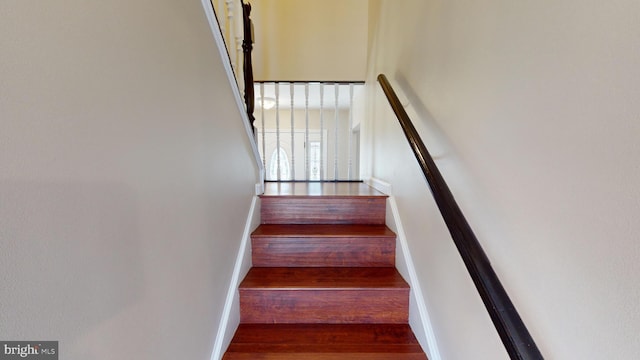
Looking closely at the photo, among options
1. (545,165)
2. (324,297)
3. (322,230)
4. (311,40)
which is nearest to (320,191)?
(322,230)

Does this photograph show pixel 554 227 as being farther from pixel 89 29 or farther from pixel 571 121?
pixel 89 29

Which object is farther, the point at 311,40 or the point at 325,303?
the point at 311,40

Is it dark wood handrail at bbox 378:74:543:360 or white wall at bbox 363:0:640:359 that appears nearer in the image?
white wall at bbox 363:0:640:359

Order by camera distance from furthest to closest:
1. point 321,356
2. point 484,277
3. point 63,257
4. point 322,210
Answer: point 322,210, point 321,356, point 484,277, point 63,257

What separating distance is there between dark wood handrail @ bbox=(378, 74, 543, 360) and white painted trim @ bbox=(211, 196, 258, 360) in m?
0.99

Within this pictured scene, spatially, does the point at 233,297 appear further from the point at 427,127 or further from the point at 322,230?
the point at 427,127

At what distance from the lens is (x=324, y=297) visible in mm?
1316

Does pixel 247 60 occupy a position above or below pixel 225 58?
above

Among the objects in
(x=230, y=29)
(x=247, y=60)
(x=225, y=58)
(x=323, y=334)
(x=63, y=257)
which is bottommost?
(x=323, y=334)

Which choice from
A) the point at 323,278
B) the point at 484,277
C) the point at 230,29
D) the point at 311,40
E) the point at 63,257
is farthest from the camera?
the point at 311,40

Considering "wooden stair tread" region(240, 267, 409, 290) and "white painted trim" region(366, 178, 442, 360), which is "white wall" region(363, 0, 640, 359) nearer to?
"white painted trim" region(366, 178, 442, 360)

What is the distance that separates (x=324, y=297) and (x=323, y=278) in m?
0.11

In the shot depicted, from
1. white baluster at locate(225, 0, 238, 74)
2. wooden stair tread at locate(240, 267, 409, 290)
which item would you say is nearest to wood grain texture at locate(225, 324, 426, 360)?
wooden stair tread at locate(240, 267, 409, 290)

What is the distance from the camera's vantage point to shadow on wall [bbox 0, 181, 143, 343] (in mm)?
390
